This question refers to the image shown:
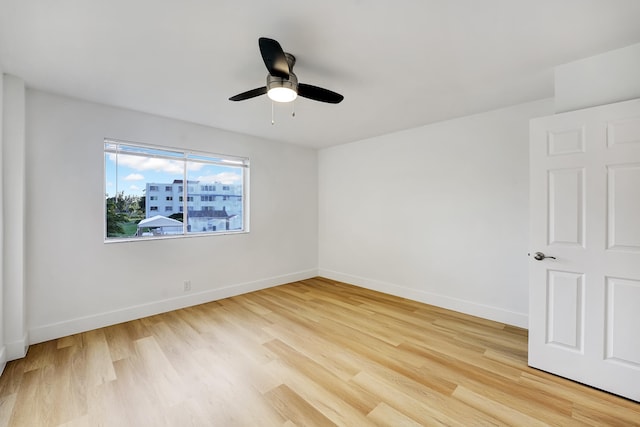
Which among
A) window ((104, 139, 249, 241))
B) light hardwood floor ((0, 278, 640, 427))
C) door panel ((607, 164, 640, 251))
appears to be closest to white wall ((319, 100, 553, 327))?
light hardwood floor ((0, 278, 640, 427))

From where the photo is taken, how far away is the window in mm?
3201

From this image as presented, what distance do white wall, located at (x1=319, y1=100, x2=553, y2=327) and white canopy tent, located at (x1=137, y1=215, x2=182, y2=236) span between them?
2676 millimetres

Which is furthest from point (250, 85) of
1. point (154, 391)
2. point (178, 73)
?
point (154, 391)

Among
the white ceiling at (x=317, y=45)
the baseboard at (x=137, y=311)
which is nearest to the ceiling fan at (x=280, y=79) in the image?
the white ceiling at (x=317, y=45)

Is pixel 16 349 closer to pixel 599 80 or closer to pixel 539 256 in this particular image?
pixel 539 256

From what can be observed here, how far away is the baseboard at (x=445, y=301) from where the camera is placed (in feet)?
10.1

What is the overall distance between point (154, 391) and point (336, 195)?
383cm

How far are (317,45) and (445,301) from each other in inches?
134

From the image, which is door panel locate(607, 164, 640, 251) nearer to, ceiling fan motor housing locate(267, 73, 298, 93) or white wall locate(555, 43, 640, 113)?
white wall locate(555, 43, 640, 113)

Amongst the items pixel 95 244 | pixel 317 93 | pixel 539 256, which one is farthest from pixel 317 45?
pixel 95 244

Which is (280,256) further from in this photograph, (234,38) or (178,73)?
(234,38)

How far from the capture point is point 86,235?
2.96 meters

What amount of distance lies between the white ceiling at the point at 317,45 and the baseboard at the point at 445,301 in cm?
242

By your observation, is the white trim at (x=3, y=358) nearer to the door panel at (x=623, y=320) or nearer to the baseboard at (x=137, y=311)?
the baseboard at (x=137, y=311)
